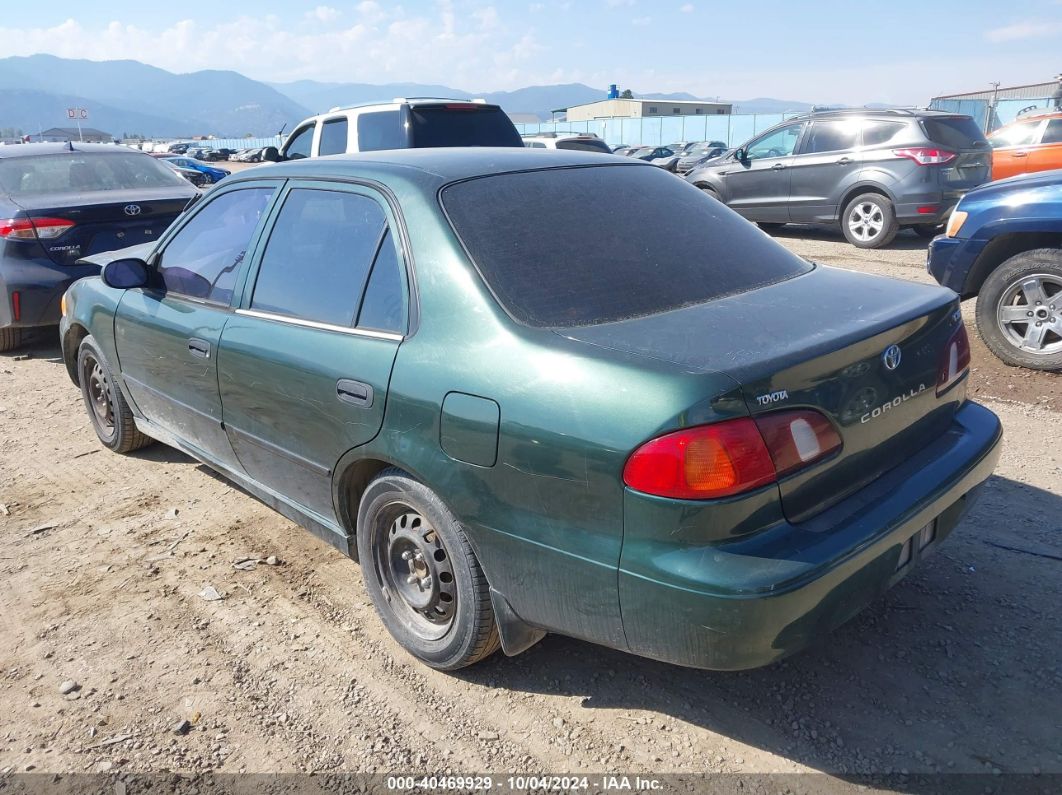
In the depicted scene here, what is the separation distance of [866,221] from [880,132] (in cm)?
114

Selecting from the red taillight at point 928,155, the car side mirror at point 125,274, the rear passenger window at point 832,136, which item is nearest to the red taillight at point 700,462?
the car side mirror at point 125,274

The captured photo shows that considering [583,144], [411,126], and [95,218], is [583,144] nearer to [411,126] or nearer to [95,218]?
[411,126]

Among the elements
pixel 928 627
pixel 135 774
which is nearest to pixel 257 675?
pixel 135 774

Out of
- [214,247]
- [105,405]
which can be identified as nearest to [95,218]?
[105,405]

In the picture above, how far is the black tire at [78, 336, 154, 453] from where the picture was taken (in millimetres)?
4734

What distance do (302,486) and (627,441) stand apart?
164cm

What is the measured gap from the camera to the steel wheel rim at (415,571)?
274 centimetres

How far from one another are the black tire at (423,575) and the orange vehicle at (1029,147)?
1251 cm

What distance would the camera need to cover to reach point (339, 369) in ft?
9.37

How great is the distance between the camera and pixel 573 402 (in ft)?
7.20

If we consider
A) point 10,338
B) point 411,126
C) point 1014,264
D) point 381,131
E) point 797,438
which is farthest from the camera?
point 381,131

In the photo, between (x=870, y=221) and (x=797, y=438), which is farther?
(x=870, y=221)

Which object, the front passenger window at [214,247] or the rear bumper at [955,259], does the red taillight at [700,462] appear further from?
the rear bumper at [955,259]

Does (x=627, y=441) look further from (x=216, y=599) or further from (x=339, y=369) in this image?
(x=216, y=599)
